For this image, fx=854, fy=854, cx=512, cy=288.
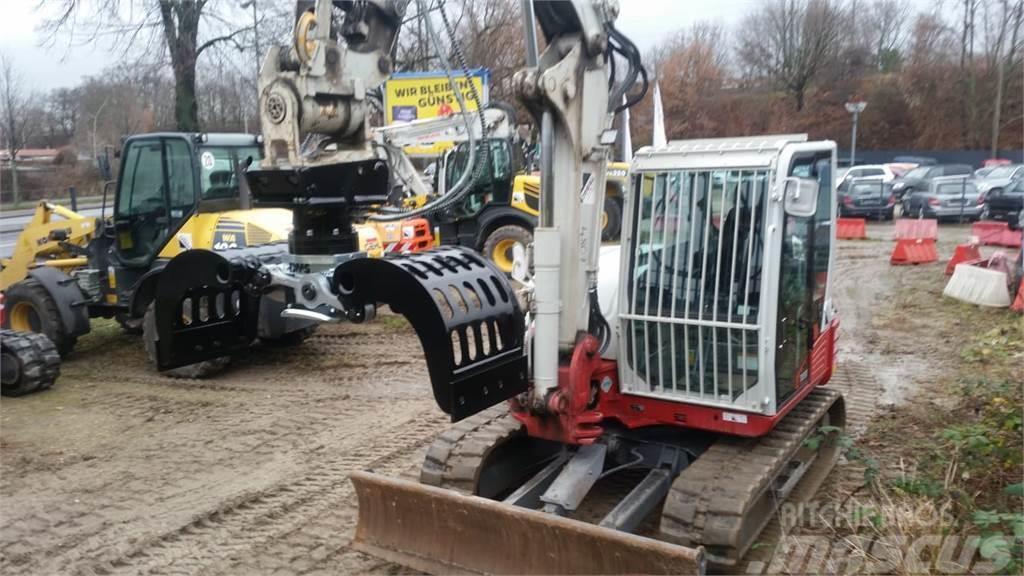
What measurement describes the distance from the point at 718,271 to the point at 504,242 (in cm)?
971

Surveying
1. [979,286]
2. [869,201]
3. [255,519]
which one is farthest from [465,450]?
[869,201]

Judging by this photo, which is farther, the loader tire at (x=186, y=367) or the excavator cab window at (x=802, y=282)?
the loader tire at (x=186, y=367)

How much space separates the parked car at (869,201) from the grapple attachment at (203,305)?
74.8 ft

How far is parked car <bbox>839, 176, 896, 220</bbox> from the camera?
24.0 meters

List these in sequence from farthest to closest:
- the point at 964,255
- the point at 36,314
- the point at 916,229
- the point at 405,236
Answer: the point at 916,229 → the point at 964,255 → the point at 405,236 → the point at 36,314

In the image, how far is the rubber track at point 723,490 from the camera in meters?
4.03

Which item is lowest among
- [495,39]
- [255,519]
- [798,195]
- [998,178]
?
[255,519]

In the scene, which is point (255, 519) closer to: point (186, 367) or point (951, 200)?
point (186, 367)

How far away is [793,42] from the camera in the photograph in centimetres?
4319

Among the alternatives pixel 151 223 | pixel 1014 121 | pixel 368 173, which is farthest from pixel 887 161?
pixel 368 173

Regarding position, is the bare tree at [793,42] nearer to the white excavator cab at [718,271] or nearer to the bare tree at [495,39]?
the bare tree at [495,39]

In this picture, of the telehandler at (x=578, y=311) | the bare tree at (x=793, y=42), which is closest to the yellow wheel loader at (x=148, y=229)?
the telehandler at (x=578, y=311)

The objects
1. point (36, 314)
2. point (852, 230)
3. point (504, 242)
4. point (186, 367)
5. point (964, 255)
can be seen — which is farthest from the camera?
point (852, 230)

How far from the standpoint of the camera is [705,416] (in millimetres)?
4688
